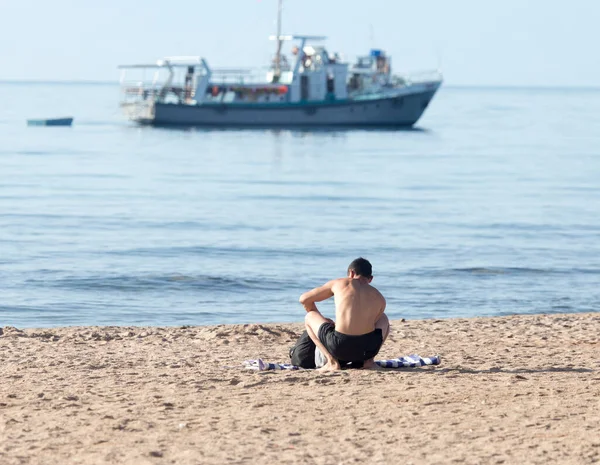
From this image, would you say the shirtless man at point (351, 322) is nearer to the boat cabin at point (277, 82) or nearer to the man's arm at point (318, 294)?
the man's arm at point (318, 294)

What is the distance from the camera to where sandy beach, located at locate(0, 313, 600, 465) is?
554 cm

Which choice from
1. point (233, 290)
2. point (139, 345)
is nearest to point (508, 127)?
point (233, 290)

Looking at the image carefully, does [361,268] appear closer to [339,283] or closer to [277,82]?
[339,283]

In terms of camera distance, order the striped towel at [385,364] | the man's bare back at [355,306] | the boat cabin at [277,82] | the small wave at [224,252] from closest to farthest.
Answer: the man's bare back at [355,306] → the striped towel at [385,364] → the small wave at [224,252] → the boat cabin at [277,82]

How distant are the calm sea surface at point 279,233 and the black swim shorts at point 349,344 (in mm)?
5303

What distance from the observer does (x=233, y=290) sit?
15.4 m

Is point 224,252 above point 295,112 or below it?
below

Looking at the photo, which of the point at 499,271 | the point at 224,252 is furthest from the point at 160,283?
the point at 499,271

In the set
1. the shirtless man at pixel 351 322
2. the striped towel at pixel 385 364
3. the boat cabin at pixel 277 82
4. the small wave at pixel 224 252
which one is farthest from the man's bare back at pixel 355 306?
the boat cabin at pixel 277 82

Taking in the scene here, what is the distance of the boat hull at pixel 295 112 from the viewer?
64.2 m

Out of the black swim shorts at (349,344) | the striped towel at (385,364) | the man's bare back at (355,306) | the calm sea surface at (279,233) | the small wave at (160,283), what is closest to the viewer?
the man's bare back at (355,306)

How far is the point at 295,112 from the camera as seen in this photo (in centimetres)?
6372

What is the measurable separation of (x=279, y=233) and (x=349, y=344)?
591 inches

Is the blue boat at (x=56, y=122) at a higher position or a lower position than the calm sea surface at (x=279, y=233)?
lower
